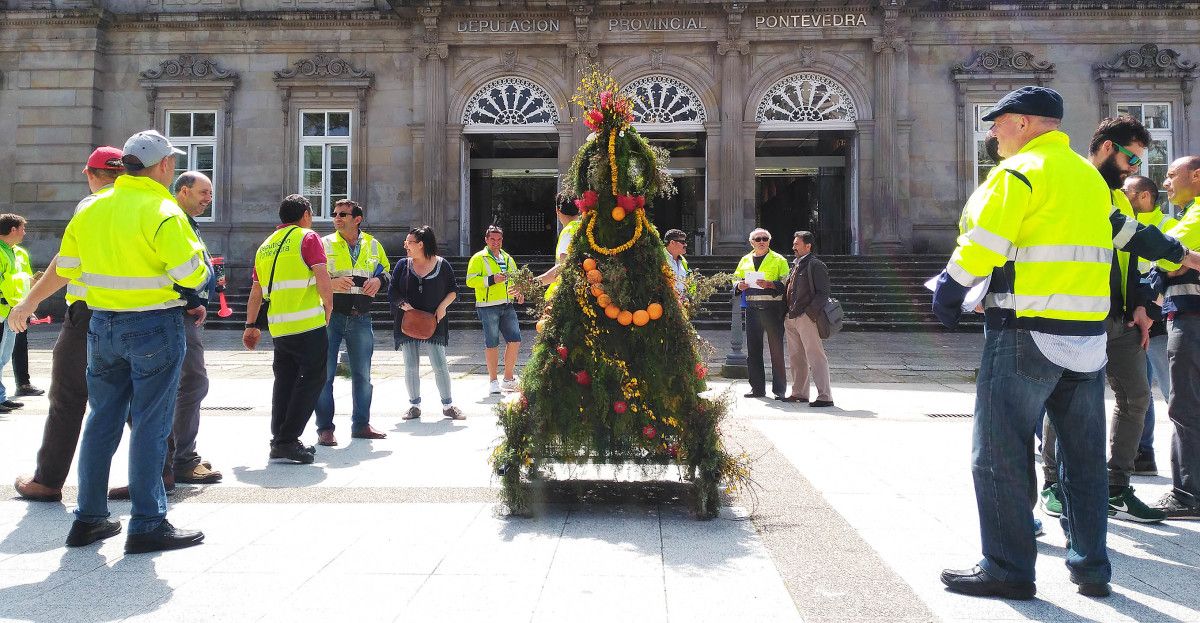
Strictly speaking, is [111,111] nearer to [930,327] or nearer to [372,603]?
[930,327]

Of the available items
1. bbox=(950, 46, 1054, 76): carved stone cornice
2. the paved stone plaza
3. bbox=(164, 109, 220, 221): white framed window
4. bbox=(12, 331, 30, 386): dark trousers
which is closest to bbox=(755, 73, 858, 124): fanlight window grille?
bbox=(950, 46, 1054, 76): carved stone cornice

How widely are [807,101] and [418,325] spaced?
15456 mm

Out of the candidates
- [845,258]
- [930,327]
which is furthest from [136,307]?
[845,258]

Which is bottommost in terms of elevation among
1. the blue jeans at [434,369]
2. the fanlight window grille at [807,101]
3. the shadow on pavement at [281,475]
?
the shadow on pavement at [281,475]

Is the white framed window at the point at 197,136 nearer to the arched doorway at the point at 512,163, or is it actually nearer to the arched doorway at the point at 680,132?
the arched doorway at the point at 512,163

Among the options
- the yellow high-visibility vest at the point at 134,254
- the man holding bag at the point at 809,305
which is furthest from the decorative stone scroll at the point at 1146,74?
the yellow high-visibility vest at the point at 134,254

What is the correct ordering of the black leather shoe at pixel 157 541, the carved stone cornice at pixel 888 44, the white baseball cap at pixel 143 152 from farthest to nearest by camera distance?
1. the carved stone cornice at pixel 888 44
2. the white baseball cap at pixel 143 152
3. the black leather shoe at pixel 157 541

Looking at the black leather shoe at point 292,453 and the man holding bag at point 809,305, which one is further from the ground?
the man holding bag at point 809,305

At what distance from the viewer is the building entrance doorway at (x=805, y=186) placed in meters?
22.3

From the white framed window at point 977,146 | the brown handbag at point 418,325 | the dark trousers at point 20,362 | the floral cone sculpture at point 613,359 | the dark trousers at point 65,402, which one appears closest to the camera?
the floral cone sculpture at point 613,359

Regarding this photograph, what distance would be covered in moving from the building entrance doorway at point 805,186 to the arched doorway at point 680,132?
70.0 inches

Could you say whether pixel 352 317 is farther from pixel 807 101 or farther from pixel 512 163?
pixel 512 163

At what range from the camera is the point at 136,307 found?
405 cm

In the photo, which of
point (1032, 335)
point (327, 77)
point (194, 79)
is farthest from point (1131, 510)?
point (194, 79)
